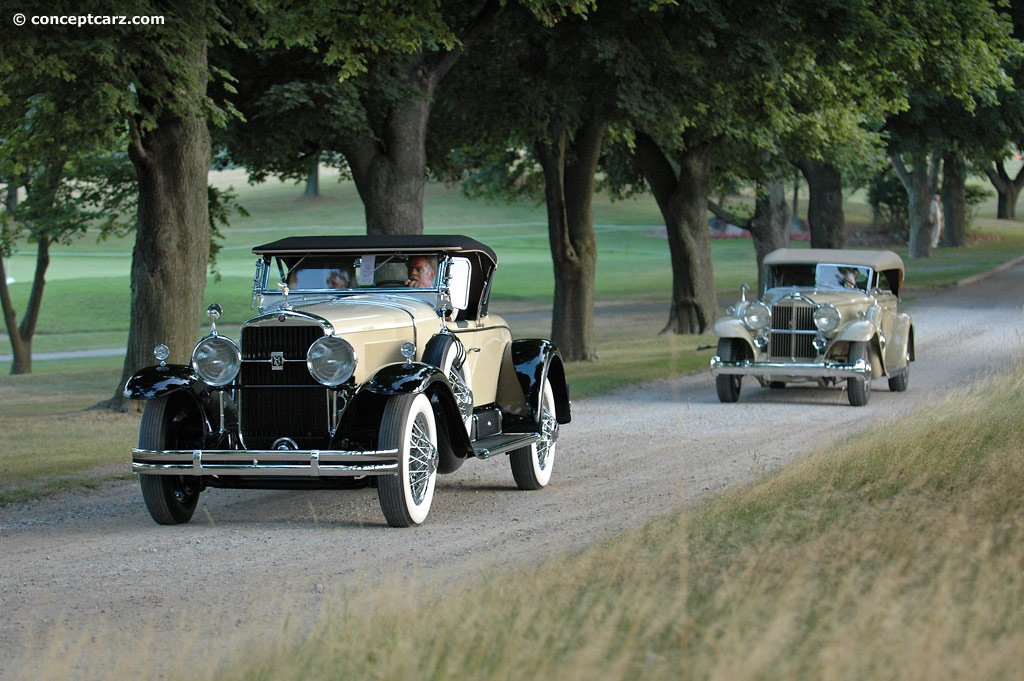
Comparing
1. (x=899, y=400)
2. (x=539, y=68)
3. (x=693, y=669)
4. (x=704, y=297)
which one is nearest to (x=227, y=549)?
(x=693, y=669)

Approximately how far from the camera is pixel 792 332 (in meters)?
16.8

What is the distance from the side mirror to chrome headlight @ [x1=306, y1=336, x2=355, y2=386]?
161 cm

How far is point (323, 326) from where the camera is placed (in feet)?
28.6

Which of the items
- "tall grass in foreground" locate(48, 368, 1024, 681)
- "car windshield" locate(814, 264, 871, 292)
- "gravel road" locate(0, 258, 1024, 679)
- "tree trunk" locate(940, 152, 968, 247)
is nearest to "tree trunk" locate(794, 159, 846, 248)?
"car windshield" locate(814, 264, 871, 292)

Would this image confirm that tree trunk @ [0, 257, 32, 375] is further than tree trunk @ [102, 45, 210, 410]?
Yes

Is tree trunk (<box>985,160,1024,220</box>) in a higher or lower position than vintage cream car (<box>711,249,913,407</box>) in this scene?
higher

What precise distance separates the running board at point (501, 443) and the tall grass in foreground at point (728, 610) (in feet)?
6.70

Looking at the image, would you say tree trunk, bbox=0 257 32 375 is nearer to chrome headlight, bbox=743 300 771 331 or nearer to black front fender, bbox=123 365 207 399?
chrome headlight, bbox=743 300 771 331

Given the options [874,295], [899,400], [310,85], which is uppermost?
[310,85]

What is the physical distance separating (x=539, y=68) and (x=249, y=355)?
45.7 ft

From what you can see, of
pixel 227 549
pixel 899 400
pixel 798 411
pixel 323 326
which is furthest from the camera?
pixel 899 400

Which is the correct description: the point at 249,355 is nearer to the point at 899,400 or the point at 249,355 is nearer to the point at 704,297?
the point at 899,400

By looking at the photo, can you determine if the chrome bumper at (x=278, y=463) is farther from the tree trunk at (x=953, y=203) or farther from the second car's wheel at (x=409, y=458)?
the tree trunk at (x=953, y=203)

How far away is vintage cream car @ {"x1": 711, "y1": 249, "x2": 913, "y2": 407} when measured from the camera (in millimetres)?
16266
